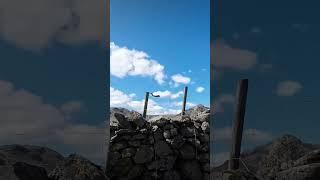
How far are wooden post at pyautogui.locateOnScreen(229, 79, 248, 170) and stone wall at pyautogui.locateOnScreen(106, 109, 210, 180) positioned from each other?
67.4 inches

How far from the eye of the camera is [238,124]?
15.8ft

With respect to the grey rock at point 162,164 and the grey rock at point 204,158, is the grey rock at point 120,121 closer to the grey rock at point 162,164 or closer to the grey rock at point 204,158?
the grey rock at point 162,164

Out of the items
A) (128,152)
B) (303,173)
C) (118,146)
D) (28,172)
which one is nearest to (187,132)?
(128,152)

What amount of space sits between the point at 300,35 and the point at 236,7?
2.49 feet

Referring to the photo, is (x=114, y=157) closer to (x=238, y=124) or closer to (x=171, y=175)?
(x=171, y=175)

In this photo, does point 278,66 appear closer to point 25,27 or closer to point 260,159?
point 260,159

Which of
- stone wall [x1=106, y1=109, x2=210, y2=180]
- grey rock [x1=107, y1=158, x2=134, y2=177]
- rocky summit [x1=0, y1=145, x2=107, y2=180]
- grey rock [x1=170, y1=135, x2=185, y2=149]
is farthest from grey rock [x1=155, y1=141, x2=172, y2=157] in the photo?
rocky summit [x1=0, y1=145, x2=107, y2=180]

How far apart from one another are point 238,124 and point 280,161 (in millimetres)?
584

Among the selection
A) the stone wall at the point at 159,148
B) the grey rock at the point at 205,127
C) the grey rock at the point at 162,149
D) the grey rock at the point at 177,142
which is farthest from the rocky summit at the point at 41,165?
the grey rock at the point at 205,127

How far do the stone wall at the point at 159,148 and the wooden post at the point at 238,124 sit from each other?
1.71m

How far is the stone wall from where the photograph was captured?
631 centimetres

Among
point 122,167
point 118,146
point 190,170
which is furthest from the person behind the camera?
point 190,170

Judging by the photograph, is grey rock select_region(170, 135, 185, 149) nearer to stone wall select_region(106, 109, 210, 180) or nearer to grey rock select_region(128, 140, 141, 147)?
stone wall select_region(106, 109, 210, 180)

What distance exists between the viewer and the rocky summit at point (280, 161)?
445cm
